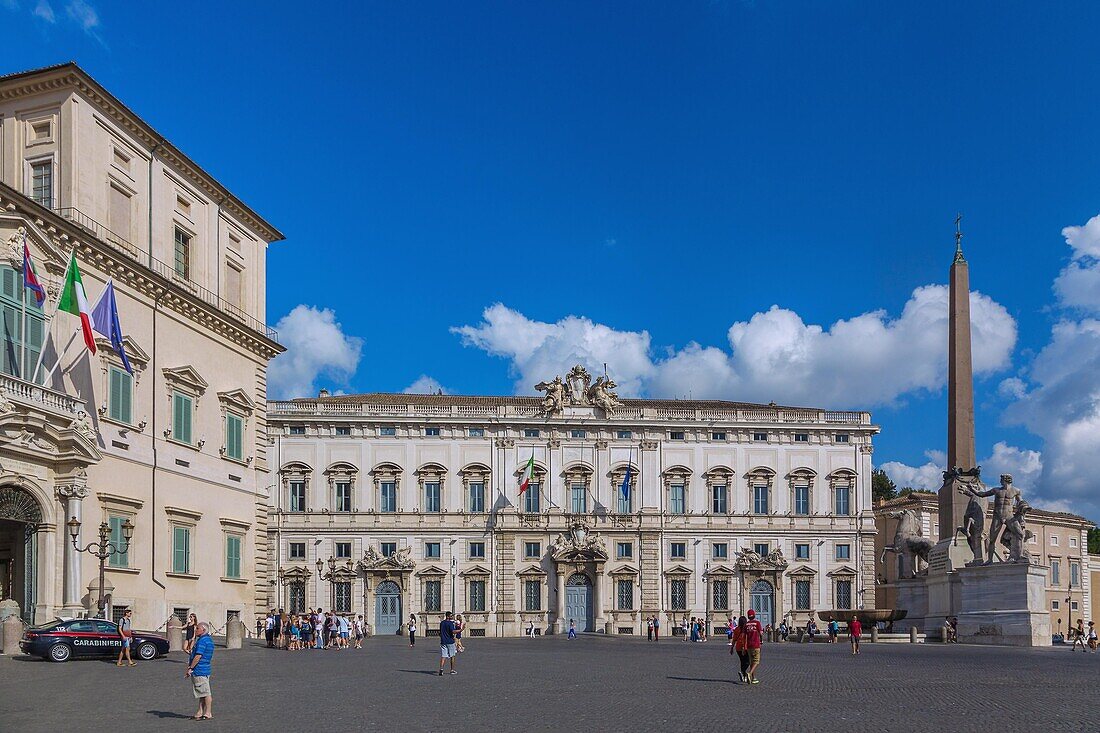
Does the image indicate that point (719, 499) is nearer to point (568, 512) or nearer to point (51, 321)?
point (568, 512)

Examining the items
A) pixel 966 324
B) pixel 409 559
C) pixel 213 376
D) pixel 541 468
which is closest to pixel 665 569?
pixel 541 468

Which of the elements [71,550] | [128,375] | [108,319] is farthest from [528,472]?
[71,550]

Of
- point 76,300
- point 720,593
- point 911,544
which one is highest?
point 76,300

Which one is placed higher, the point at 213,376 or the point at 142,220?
the point at 142,220

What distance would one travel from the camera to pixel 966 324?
40.7 metres

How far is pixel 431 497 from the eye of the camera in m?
66.8

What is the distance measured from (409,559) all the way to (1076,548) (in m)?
44.4

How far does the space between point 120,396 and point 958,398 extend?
25258 mm

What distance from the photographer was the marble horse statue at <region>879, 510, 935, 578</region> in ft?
145

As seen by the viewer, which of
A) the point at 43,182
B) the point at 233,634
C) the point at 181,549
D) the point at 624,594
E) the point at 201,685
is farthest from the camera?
the point at 624,594

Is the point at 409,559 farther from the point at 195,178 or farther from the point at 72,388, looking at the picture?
the point at 72,388

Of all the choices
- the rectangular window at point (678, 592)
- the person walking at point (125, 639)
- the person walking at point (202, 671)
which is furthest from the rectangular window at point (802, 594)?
the person walking at point (202, 671)

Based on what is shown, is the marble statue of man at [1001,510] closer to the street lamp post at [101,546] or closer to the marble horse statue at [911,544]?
the marble horse statue at [911,544]

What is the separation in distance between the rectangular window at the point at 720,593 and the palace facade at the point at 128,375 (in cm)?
3289
